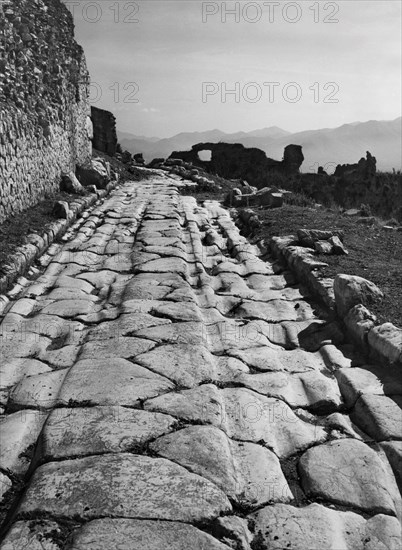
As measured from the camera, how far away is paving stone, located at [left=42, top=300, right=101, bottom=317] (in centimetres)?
514

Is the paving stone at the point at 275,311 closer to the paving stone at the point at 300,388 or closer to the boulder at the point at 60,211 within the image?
the paving stone at the point at 300,388

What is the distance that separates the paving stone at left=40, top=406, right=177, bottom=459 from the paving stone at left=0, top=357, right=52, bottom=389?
2.13 ft

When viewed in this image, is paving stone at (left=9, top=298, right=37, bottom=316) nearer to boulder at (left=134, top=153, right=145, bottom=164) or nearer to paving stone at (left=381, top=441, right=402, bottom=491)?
paving stone at (left=381, top=441, right=402, bottom=491)

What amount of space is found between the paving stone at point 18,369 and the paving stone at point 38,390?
0.07 m

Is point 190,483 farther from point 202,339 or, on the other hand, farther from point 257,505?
point 202,339

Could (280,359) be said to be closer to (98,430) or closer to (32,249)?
(98,430)

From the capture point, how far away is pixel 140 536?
2.30 metres

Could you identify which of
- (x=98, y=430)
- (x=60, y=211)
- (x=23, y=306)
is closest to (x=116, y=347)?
(x=98, y=430)

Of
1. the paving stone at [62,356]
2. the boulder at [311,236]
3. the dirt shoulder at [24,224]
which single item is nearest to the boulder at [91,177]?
the dirt shoulder at [24,224]

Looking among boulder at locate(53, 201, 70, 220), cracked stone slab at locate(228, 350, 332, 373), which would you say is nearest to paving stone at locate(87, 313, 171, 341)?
cracked stone slab at locate(228, 350, 332, 373)

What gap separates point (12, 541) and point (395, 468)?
6.54 feet

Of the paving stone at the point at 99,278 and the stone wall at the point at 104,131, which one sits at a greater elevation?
the stone wall at the point at 104,131

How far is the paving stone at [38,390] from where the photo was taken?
3.49m

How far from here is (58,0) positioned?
1284cm
